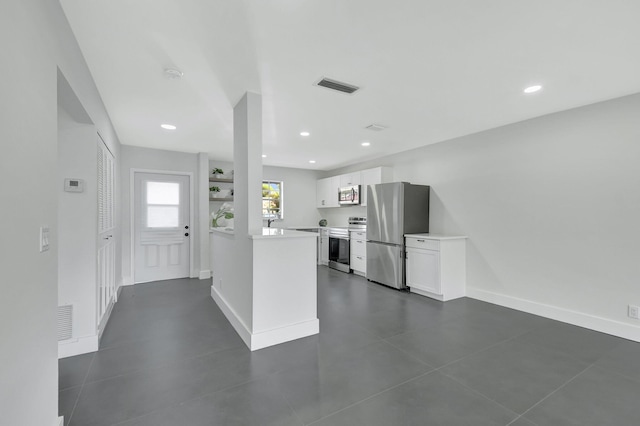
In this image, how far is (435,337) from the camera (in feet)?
9.36

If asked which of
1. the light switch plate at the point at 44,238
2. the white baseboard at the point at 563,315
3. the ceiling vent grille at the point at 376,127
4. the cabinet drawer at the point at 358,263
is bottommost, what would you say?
the white baseboard at the point at 563,315

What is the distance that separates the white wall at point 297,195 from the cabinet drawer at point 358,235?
1.74m

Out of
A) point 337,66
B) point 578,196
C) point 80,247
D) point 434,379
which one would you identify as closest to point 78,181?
point 80,247

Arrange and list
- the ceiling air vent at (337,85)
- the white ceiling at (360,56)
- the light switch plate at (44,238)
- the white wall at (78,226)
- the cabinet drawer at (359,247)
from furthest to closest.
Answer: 1. the cabinet drawer at (359,247)
2. the ceiling air vent at (337,85)
3. the white wall at (78,226)
4. the white ceiling at (360,56)
5. the light switch plate at (44,238)

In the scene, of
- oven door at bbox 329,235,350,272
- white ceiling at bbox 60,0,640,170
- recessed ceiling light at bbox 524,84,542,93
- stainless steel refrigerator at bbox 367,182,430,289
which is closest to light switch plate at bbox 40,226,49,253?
white ceiling at bbox 60,0,640,170

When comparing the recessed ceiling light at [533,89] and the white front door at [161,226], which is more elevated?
the recessed ceiling light at [533,89]

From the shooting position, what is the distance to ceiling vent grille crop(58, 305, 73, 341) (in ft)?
8.07

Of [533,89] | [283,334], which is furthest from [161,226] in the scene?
[533,89]

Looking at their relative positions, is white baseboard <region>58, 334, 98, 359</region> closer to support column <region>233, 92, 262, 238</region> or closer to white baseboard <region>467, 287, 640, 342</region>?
support column <region>233, 92, 262, 238</region>

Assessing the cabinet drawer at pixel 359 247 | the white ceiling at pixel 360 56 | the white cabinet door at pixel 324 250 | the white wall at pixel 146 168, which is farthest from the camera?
the white cabinet door at pixel 324 250

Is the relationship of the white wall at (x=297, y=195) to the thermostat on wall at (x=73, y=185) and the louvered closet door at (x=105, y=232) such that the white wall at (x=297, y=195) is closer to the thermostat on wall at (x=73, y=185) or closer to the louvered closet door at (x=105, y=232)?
the louvered closet door at (x=105, y=232)

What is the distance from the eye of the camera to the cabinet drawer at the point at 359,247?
18.3 ft

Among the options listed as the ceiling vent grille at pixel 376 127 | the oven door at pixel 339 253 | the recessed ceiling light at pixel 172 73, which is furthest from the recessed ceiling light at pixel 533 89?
the oven door at pixel 339 253

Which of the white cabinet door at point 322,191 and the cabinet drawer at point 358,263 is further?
the white cabinet door at point 322,191
